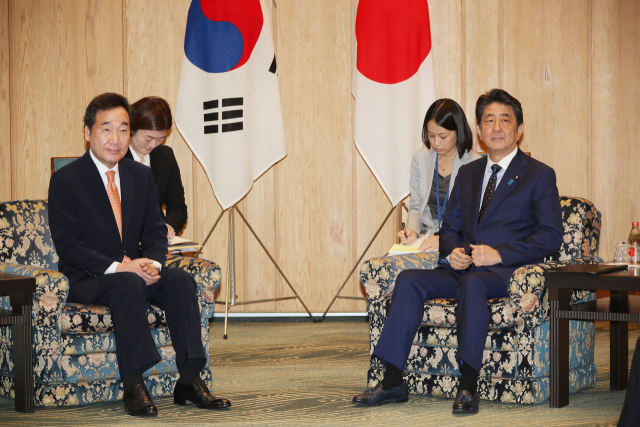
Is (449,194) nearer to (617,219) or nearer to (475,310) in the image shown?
(475,310)

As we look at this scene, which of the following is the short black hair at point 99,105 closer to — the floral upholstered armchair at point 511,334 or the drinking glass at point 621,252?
the floral upholstered armchair at point 511,334

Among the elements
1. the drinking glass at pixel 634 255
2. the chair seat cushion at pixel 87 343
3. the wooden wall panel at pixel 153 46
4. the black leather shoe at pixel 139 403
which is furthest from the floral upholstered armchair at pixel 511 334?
the wooden wall panel at pixel 153 46

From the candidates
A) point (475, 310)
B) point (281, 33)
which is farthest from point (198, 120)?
point (475, 310)

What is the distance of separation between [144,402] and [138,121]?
1705 mm

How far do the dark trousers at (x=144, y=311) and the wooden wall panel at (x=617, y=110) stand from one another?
11.0 feet

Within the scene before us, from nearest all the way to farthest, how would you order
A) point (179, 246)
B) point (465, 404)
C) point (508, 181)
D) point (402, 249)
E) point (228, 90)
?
point (465, 404)
point (508, 181)
point (402, 249)
point (179, 246)
point (228, 90)

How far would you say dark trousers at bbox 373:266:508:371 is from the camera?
2602 mm

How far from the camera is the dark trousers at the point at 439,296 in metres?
2.60

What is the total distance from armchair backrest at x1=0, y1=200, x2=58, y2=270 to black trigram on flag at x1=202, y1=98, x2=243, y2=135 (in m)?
1.58

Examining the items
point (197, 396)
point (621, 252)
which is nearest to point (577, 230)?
point (621, 252)

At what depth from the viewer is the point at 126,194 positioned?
3.02 m

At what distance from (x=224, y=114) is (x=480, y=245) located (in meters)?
2.35

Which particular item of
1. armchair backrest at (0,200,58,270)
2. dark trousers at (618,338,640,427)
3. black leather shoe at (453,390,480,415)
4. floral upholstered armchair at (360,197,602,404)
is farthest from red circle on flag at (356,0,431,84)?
dark trousers at (618,338,640,427)

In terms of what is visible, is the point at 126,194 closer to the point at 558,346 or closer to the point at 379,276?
the point at 379,276
